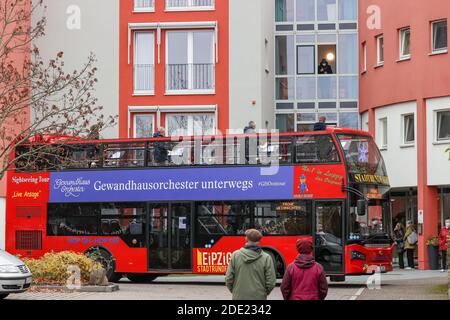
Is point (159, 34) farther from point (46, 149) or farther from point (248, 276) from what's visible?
point (248, 276)

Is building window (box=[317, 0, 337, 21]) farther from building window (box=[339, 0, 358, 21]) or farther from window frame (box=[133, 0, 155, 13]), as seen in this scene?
window frame (box=[133, 0, 155, 13])

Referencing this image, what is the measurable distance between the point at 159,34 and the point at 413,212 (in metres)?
12.3

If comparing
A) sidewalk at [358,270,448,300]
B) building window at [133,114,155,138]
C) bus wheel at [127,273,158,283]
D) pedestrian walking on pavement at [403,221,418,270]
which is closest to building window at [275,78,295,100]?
building window at [133,114,155,138]

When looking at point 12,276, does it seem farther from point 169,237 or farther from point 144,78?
point 144,78

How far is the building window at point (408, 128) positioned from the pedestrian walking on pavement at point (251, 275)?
1001 inches

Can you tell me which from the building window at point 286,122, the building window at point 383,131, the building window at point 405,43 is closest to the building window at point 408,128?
the building window at point 383,131

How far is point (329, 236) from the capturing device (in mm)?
24766

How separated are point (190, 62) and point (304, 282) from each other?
26775mm

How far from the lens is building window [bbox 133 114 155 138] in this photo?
3788 cm

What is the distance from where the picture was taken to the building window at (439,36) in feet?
116

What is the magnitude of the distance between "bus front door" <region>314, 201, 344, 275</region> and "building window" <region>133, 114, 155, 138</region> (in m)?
14.3
